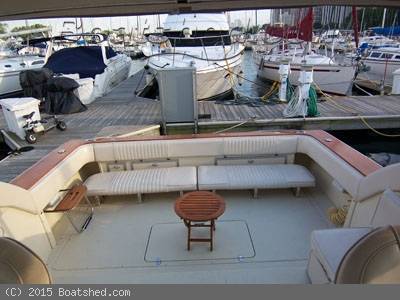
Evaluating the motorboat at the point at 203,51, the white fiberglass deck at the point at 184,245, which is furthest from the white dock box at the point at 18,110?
the motorboat at the point at 203,51

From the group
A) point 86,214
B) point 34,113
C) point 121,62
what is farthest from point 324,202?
point 121,62

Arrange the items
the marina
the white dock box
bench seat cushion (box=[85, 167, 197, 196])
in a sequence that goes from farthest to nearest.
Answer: the white dock box, bench seat cushion (box=[85, 167, 197, 196]), the marina

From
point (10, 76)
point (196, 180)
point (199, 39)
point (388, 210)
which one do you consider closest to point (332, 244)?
point (388, 210)

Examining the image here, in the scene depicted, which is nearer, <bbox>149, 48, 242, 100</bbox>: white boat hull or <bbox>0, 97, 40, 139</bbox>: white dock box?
<bbox>0, 97, 40, 139</bbox>: white dock box

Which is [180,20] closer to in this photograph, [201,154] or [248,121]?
[248,121]

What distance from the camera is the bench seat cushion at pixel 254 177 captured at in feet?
11.8

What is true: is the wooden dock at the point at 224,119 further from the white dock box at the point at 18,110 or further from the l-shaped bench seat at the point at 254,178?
the l-shaped bench seat at the point at 254,178

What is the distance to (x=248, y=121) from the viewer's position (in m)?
6.48

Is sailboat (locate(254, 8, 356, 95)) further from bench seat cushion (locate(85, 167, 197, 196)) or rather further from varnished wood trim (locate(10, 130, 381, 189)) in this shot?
bench seat cushion (locate(85, 167, 197, 196))

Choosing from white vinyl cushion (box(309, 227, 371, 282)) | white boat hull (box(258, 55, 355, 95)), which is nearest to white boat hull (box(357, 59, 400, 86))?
white boat hull (box(258, 55, 355, 95))

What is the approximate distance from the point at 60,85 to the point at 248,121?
4.82 m

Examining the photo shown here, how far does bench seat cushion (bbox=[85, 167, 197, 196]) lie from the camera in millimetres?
3562

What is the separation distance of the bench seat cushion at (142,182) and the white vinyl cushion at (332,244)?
5.62ft

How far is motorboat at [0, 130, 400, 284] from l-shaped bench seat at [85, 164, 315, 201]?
0.01 m
